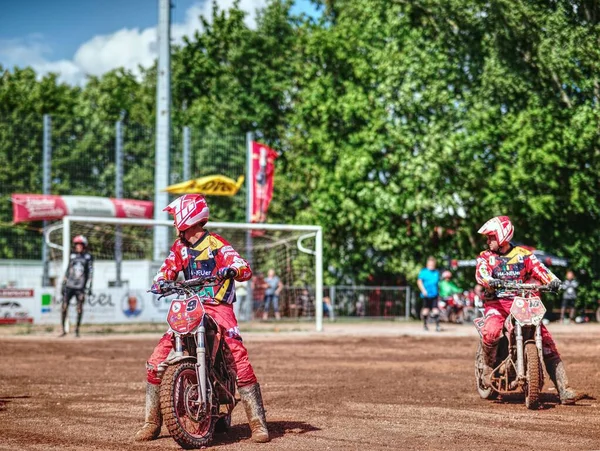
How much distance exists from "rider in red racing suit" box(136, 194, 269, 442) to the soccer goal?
652 inches

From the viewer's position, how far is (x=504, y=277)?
10.4 meters

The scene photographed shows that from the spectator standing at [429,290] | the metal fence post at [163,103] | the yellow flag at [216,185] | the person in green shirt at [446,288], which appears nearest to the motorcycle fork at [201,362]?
the spectator standing at [429,290]

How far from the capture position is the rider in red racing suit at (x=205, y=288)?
25.5ft

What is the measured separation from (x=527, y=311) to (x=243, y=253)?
1991 cm

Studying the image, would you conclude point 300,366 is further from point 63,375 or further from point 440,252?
point 440,252

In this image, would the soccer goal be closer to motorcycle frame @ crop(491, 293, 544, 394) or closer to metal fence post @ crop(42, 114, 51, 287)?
metal fence post @ crop(42, 114, 51, 287)

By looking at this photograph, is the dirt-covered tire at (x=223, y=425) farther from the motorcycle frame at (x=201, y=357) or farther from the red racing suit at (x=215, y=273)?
the motorcycle frame at (x=201, y=357)

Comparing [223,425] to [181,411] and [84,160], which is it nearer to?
[181,411]

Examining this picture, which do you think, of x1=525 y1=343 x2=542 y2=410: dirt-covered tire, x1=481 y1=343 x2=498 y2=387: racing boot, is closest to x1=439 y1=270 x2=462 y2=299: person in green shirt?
x1=481 y1=343 x2=498 y2=387: racing boot

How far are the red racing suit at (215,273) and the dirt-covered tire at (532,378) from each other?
10.4 feet

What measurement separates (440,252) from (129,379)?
79.2ft

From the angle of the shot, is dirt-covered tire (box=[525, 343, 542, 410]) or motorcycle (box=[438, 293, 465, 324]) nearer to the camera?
dirt-covered tire (box=[525, 343, 542, 410])

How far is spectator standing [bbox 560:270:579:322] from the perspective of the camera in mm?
32719

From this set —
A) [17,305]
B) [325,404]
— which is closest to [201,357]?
[325,404]
